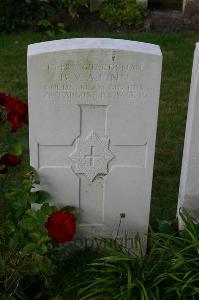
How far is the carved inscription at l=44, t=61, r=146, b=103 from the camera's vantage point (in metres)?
3.33

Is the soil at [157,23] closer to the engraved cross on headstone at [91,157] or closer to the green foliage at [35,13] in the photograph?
the green foliage at [35,13]

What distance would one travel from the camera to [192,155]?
12.3ft

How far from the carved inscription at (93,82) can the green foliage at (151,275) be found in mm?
859

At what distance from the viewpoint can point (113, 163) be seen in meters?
3.64

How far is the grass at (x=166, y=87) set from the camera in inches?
187

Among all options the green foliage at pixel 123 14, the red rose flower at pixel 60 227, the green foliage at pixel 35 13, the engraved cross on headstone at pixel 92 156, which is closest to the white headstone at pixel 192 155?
the engraved cross on headstone at pixel 92 156

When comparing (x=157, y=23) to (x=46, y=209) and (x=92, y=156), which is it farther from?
(x=46, y=209)

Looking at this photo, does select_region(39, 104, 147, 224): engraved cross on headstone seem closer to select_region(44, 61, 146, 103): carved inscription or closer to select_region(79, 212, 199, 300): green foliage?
select_region(44, 61, 146, 103): carved inscription

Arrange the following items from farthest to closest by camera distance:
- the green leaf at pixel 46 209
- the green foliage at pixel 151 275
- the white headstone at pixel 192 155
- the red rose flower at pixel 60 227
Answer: the white headstone at pixel 192 155 < the green leaf at pixel 46 209 < the red rose flower at pixel 60 227 < the green foliage at pixel 151 275

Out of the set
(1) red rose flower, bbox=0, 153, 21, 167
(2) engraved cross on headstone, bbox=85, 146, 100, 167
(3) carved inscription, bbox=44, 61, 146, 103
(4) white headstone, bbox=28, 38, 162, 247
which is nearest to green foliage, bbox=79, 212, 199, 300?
(4) white headstone, bbox=28, 38, 162, 247

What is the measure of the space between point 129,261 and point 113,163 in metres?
0.60

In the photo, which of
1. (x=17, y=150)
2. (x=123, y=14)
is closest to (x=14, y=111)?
(x=17, y=150)

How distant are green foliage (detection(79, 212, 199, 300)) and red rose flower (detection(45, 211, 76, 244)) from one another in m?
0.24

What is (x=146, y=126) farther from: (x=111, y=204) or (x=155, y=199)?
(x=155, y=199)
